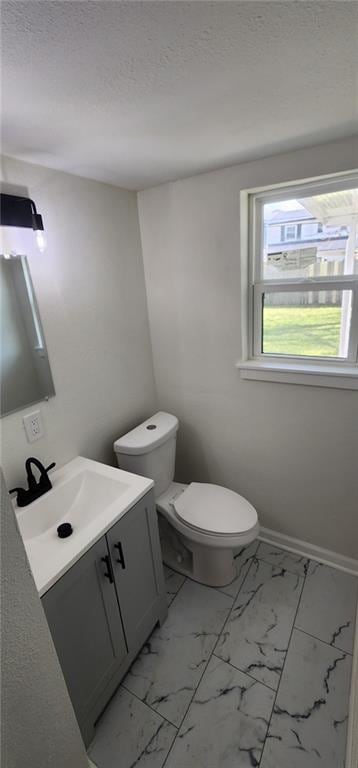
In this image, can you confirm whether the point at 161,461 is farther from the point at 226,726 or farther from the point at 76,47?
the point at 76,47

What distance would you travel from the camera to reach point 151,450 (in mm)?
1619

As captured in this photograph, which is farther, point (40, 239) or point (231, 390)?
point (231, 390)

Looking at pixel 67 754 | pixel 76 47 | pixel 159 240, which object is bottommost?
pixel 67 754

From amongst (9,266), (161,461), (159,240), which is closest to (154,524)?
(161,461)

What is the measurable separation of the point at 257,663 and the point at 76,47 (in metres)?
2.07

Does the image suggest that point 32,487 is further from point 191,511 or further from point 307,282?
point 307,282

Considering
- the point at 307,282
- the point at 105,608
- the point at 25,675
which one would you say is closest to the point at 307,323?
the point at 307,282

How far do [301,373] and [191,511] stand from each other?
0.87m

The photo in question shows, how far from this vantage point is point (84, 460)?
1512 millimetres

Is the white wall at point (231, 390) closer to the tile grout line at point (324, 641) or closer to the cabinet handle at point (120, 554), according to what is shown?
the tile grout line at point (324, 641)

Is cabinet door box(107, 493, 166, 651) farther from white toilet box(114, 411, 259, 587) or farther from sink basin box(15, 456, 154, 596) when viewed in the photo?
white toilet box(114, 411, 259, 587)

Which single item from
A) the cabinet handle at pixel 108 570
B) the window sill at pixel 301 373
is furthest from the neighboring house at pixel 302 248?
the cabinet handle at pixel 108 570

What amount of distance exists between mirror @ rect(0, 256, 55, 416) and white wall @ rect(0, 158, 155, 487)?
39 millimetres

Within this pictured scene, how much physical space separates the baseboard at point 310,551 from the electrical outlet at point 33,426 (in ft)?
4.72
